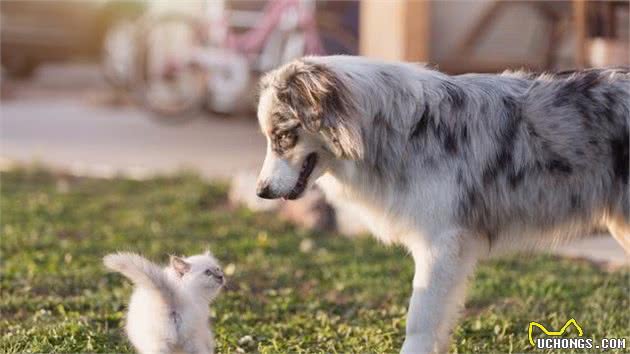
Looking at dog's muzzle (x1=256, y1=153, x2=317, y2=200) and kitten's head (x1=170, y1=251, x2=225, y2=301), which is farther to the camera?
dog's muzzle (x1=256, y1=153, x2=317, y2=200)

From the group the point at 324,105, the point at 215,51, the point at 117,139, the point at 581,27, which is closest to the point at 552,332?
the point at 324,105

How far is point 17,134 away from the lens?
12.7m

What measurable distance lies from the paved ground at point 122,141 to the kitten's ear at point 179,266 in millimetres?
3974

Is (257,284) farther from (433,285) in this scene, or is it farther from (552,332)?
(433,285)

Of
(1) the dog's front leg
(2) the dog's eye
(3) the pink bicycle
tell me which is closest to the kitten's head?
(2) the dog's eye

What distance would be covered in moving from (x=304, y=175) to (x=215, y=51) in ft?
26.5

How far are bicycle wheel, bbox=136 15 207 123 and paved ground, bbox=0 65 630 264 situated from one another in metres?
0.23

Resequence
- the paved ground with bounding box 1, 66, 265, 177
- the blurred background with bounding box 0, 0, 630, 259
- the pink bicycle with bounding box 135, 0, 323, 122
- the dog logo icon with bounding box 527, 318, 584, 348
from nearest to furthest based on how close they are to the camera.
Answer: the dog logo icon with bounding box 527, 318, 584, 348
the blurred background with bounding box 0, 0, 630, 259
the paved ground with bounding box 1, 66, 265, 177
the pink bicycle with bounding box 135, 0, 323, 122

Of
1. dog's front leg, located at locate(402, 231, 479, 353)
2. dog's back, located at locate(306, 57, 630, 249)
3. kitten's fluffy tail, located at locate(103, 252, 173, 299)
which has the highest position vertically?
dog's back, located at locate(306, 57, 630, 249)

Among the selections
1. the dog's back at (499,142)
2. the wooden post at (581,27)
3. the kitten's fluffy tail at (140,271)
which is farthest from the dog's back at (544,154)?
the wooden post at (581,27)

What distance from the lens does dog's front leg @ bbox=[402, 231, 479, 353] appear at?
491 centimetres

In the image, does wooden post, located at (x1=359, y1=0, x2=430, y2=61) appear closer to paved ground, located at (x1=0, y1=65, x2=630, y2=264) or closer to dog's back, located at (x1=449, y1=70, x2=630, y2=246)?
paved ground, located at (x1=0, y1=65, x2=630, y2=264)

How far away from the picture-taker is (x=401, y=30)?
9391 mm

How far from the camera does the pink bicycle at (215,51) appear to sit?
1238 centimetres
